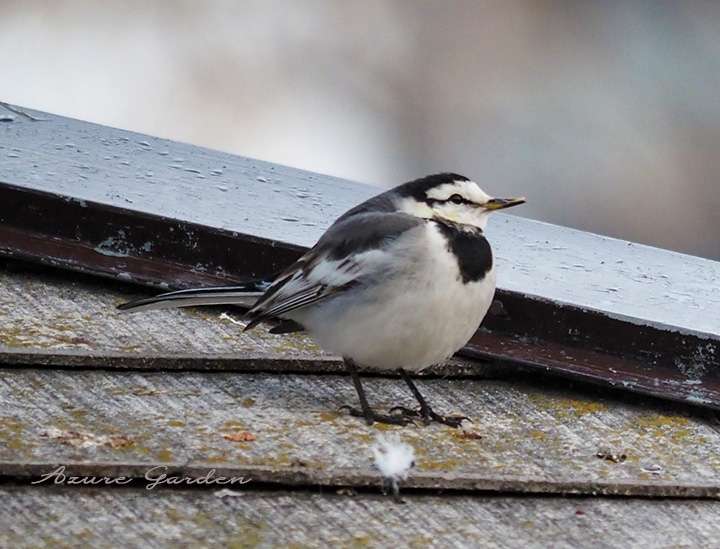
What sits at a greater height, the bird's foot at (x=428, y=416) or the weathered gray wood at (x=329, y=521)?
the bird's foot at (x=428, y=416)

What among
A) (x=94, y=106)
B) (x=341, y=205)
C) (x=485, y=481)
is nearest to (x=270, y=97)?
A: (x=94, y=106)

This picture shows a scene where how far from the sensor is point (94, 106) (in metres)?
10.4

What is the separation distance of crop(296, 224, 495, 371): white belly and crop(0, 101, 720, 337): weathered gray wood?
14 centimetres

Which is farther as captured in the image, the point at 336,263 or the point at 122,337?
the point at 336,263

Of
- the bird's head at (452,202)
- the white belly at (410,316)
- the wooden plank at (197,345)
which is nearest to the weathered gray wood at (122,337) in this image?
the wooden plank at (197,345)

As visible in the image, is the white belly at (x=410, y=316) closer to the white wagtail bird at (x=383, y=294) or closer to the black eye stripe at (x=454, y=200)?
the white wagtail bird at (x=383, y=294)

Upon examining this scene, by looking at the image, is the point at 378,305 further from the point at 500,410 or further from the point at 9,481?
the point at 9,481

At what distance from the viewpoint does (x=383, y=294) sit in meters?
3.84

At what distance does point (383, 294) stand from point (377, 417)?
1.50 feet

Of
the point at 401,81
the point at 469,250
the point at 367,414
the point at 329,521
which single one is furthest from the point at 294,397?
the point at 401,81

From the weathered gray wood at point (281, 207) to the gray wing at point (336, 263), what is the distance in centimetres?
13

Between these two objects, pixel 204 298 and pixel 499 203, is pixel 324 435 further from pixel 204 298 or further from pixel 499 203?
pixel 499 203

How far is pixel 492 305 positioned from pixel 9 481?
4.62 feet

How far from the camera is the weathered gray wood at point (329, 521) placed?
2643mm
